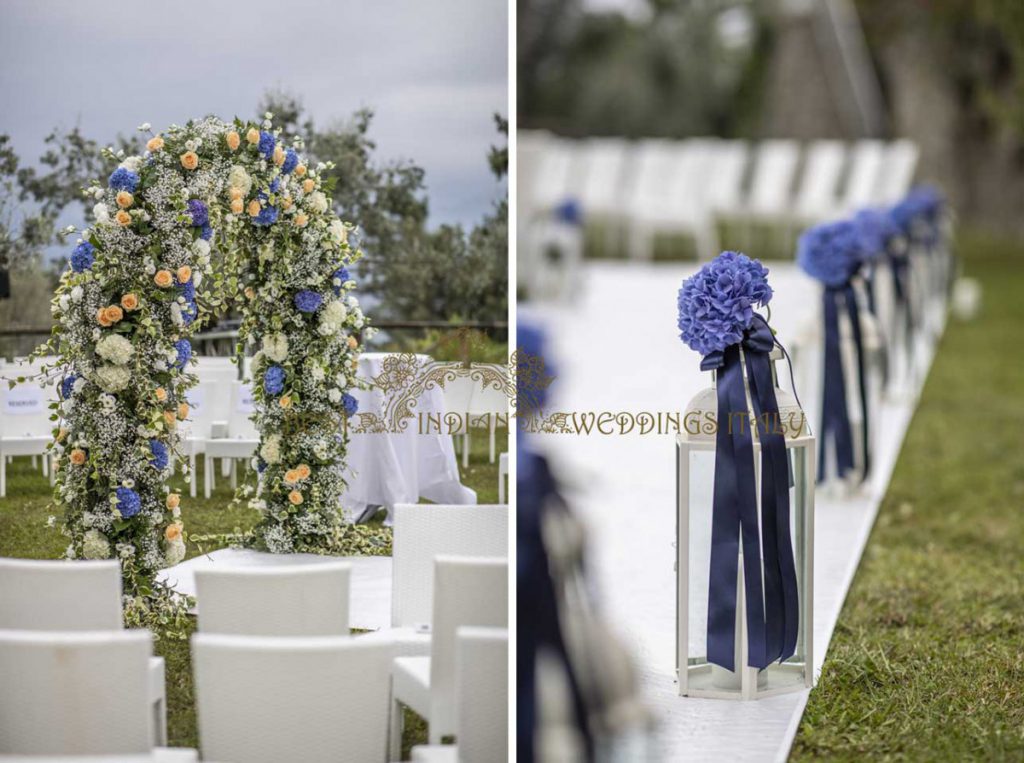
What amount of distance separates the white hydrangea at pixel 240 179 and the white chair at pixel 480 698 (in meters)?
1.36

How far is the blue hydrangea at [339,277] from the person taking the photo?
380cm

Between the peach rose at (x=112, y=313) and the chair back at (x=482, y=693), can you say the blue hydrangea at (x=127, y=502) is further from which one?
the chair back at (x=482, y=693)

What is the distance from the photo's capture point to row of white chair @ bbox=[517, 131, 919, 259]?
43.4 ft

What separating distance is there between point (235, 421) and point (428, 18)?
1228 millimetres

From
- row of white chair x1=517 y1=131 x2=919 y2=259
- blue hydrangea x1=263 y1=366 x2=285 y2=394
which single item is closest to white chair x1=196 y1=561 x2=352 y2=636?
blue hydrangea x1=263 y1=366 x2=285 y2=394

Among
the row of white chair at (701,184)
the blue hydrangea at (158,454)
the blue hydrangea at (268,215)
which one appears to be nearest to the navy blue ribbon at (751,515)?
the blue hydrangea at (268,215)

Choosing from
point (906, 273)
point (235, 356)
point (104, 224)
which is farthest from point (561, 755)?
point (906, 273)

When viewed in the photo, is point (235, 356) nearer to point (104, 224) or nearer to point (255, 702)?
point (104, 224)

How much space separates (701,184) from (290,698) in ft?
40.4

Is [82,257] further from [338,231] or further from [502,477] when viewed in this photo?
[502,477]

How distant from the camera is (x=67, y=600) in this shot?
3264mm

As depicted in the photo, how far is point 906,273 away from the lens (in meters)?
8.51

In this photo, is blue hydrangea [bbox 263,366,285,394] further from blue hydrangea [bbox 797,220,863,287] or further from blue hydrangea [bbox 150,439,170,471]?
blue hydrangea [bbox 797,220,863,287]

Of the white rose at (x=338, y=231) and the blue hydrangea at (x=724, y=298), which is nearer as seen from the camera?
the blue hydrangea at (x=724, y=298)
